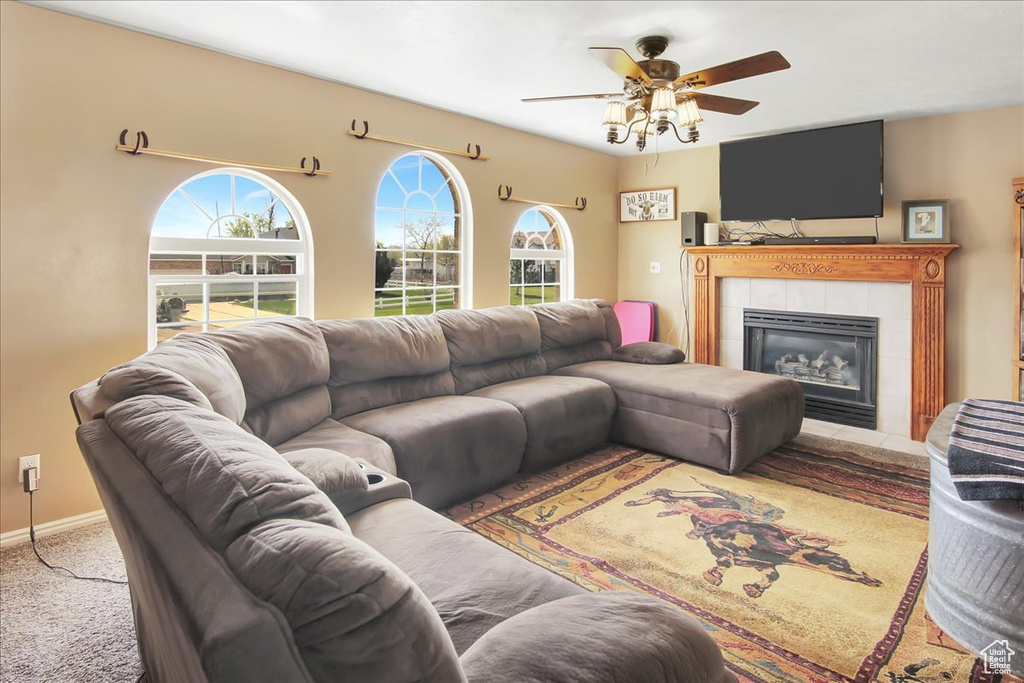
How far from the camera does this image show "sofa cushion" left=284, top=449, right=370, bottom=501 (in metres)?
1.76

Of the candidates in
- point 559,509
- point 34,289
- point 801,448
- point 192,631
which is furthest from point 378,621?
point 801,448

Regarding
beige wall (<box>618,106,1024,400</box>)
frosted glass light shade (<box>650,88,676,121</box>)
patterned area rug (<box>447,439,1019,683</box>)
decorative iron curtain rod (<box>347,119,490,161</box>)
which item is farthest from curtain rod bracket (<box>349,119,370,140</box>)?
beige wall (<box>618,106,1024,400</box>)

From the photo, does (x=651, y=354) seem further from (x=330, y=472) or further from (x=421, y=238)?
(x=330, y=472)

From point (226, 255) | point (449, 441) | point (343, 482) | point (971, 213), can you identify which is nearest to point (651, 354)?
point (449, 441)

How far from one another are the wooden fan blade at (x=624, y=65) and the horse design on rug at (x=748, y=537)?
213cm

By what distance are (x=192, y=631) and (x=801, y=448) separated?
4.06 m

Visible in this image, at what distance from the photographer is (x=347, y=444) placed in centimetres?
254

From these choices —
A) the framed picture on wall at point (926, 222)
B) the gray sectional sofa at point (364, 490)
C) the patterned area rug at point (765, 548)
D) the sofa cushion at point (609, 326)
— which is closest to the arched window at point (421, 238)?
the gray sectional sofa at point (364, 490)

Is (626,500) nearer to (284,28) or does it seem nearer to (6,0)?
(284,28)

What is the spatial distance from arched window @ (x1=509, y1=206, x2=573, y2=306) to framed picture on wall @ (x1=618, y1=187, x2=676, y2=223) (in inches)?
33.4

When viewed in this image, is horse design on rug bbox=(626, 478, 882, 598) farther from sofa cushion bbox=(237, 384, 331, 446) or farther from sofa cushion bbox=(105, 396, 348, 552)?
sofa cushion bbox=(105, 396, 348, 552)

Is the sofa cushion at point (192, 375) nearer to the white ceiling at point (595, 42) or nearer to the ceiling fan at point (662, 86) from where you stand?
the white ceiling at point (595, 42)

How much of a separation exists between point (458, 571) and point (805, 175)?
4.53 meters

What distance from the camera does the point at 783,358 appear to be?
17.0 ft
